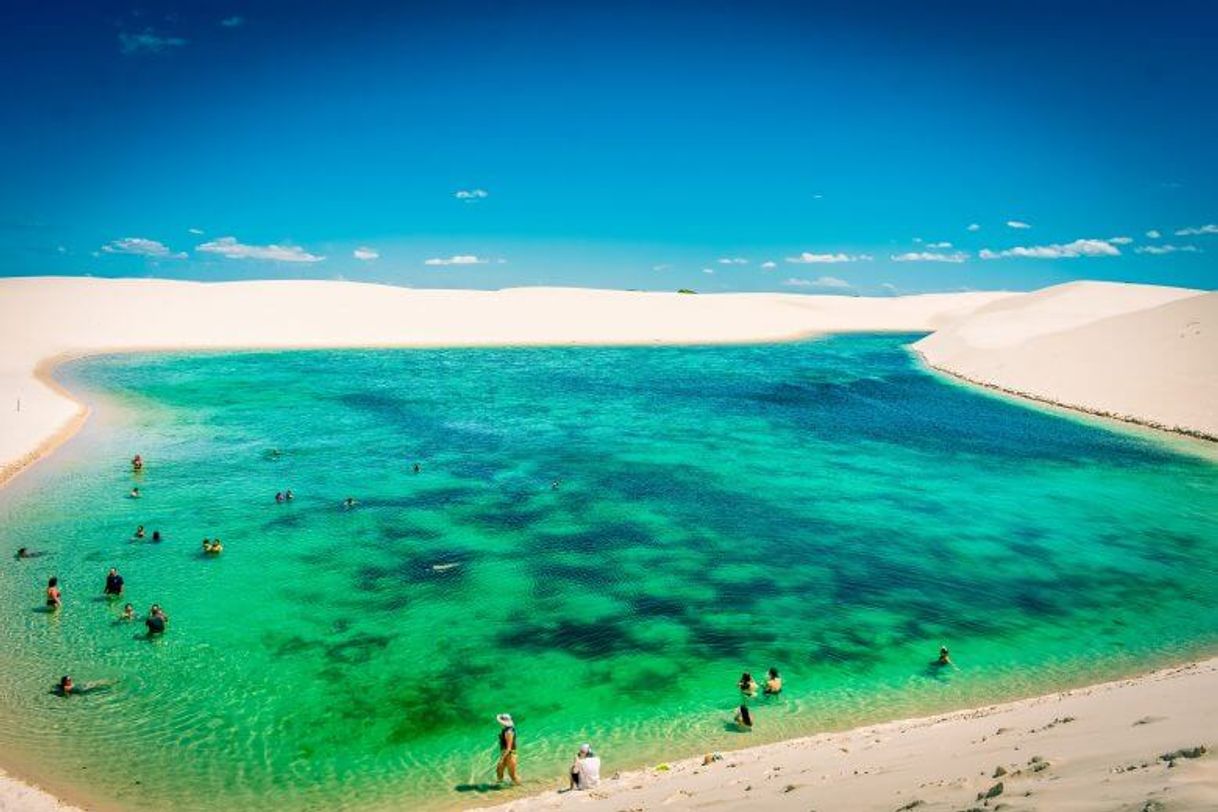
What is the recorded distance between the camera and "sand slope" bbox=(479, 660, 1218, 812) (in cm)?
799

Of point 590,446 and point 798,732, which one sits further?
point 590,446

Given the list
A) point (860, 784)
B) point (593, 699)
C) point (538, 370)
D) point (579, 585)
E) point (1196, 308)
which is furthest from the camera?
point (538, 370)

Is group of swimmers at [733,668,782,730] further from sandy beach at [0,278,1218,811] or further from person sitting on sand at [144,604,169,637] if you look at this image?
person sitting on sand at [144,604,169,637]

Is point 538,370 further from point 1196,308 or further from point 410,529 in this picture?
point 1196,308

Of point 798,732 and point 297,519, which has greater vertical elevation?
point 297,519

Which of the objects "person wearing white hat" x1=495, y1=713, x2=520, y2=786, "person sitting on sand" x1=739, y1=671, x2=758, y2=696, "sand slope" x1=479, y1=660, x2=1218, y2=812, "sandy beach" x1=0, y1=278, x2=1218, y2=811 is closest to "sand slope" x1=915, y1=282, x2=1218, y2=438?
"sandy beach" x1=0, y1=278, x2=1218, y2=811

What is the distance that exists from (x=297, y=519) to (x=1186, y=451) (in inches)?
1924

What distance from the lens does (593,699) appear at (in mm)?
18812

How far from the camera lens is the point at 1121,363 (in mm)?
61500

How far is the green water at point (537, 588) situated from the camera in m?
17.1

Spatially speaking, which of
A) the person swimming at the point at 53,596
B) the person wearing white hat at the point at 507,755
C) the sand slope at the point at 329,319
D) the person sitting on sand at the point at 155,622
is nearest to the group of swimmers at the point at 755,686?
the person wearing white hat at the point at 507,755

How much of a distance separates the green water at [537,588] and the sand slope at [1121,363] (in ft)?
22.1

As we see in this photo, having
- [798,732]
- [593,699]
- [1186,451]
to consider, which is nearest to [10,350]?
[593,699]

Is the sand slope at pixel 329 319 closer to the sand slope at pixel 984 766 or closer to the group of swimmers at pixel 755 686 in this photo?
the group of swimmers at pixel 755 686
